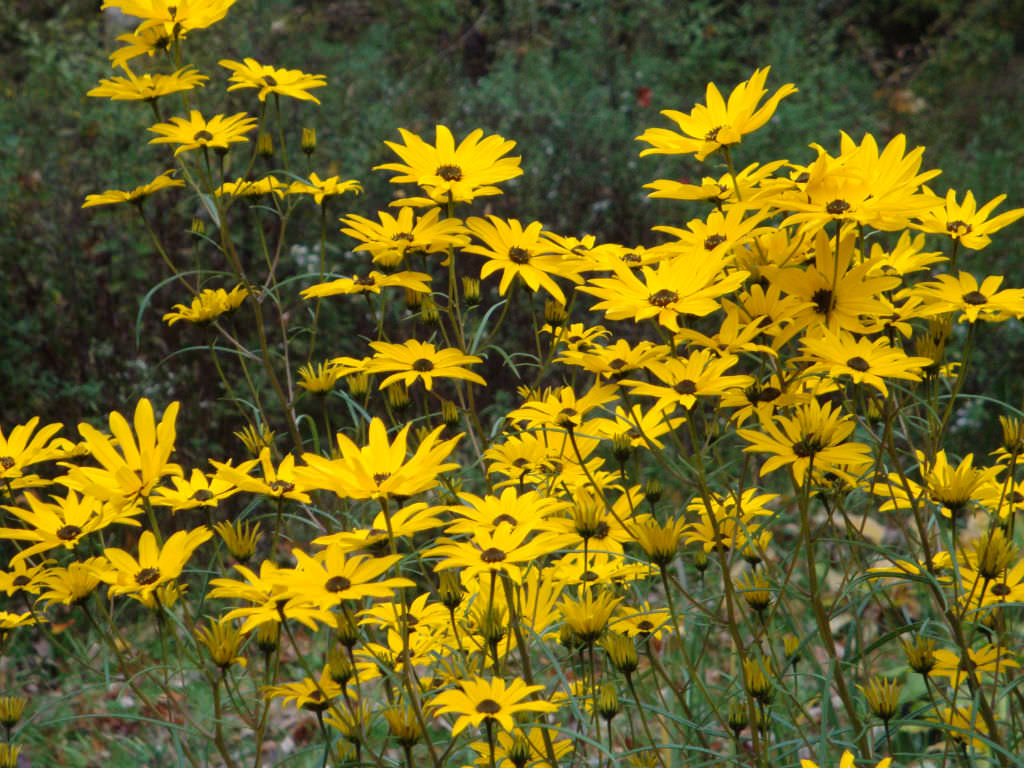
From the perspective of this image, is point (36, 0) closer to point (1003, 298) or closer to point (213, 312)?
point (213, 312)

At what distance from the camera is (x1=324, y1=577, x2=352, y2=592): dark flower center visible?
1132 millimetres

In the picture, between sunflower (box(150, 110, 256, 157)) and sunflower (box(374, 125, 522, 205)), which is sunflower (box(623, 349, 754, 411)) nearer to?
sunflower (box(374, 125, 522, 205))

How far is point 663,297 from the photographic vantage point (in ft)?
4.34

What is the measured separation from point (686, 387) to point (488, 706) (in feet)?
1.49

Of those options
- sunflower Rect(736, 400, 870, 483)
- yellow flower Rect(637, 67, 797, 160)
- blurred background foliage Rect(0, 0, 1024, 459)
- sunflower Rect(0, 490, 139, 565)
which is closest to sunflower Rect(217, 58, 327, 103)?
yellow flower Rect(637, 67, 797, 160)

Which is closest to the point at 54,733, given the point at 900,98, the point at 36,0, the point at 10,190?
the point at 10,190

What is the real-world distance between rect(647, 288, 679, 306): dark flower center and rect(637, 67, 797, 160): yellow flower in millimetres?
205

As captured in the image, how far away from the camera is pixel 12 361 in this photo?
3.85 m

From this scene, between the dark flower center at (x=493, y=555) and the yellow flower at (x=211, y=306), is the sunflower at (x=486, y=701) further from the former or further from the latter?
the yellow flower at (x=211, y=306)

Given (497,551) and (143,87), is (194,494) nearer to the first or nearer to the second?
(497,551)

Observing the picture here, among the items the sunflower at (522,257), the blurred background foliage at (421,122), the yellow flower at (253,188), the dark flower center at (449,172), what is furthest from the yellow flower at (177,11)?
the blurred background foliage at (421,122)

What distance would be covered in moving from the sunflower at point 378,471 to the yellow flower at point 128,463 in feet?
0.91

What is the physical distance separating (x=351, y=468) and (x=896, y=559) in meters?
0.76

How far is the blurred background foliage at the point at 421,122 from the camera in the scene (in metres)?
3.98
